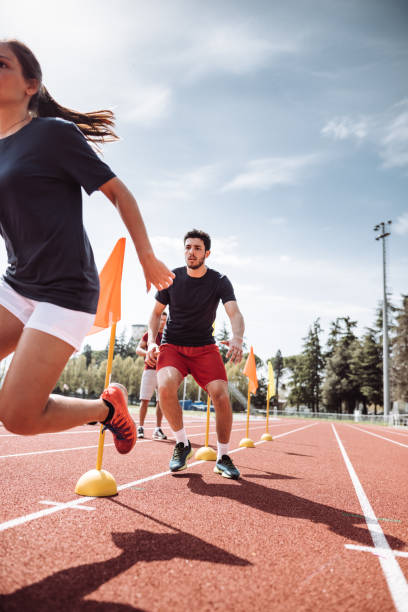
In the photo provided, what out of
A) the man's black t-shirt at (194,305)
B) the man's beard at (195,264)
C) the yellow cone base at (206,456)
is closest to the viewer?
the man's black t-shirt at (194,305)

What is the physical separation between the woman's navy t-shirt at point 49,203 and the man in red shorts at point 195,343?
2441 mm

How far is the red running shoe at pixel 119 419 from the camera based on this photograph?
119 inches

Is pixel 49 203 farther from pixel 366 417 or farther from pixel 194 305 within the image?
pixel 366 417

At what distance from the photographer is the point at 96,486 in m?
3.39

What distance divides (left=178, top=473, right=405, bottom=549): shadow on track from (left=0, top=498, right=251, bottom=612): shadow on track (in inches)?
38.4

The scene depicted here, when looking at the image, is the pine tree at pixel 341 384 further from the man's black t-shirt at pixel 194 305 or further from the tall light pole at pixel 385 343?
the man's black t-shirt at pixel 194 305

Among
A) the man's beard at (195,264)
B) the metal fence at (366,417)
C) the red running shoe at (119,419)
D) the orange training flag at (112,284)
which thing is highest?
the man's beard at (195,264)

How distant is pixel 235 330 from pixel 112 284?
5.20 feet

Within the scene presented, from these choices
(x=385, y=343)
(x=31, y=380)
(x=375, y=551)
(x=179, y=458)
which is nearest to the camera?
(x=31, y=380)

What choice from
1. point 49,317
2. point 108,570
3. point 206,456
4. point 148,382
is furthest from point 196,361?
point 148,382

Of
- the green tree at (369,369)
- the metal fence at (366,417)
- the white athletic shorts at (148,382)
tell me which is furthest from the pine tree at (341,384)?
the white athletic shorts at (148,382)

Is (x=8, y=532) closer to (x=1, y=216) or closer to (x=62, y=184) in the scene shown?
(x=1, y=216)

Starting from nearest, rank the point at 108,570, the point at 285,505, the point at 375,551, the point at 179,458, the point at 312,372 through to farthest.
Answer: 1. the point at 108,570
2. the point at 375,551
3. the point at 285,505
4. the point at 179,458
5. the point at 312,372

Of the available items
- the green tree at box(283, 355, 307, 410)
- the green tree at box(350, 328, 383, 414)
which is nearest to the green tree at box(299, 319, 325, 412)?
the green tree at box(283, 355, 307, 410)
